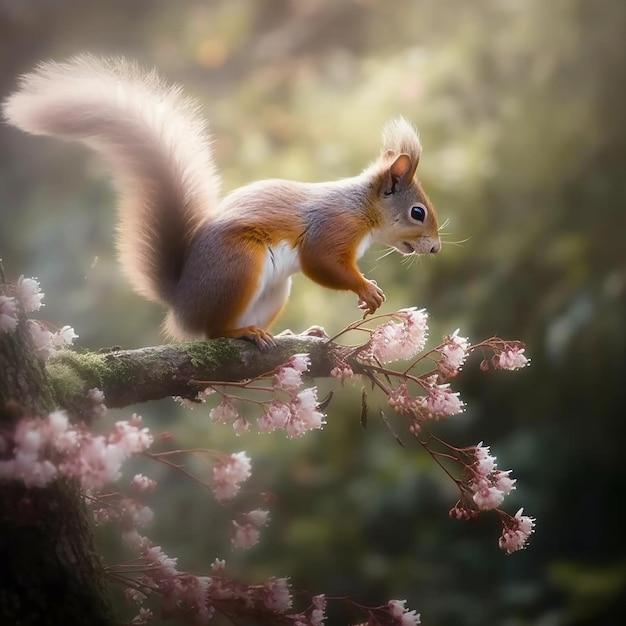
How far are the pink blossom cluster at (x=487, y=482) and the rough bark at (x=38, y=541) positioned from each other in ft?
0.98

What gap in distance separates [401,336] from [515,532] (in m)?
0.19

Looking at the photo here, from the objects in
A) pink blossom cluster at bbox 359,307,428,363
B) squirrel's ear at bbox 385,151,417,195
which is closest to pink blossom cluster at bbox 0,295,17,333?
pink blossom cluster at bbox 359,307,428,363

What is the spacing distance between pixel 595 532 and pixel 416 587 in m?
0.46

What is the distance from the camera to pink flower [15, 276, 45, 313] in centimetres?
66

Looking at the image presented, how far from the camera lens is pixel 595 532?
221 centimetres

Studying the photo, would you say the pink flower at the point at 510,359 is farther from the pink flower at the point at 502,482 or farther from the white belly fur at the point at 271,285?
the white belly fur at the point at 271,285

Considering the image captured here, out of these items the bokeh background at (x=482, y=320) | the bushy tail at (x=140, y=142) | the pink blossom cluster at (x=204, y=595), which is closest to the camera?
the pink blossom cluster at (x=204, y=595)

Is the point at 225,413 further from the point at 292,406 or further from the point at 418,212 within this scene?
the point at 418,212

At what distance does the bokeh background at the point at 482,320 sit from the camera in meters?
2.05

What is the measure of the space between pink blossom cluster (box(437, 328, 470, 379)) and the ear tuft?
43cm

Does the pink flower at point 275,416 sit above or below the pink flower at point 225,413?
below

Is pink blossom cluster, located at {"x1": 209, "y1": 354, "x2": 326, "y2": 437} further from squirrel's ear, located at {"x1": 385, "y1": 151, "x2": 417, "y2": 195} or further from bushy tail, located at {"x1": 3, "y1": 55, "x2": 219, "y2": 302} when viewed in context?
squirrel's ear, located at {"x1": 385, "y1": 151, "x2": 417, "y2": 195}

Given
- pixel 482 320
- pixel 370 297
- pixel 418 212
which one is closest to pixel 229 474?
pixel 370 297

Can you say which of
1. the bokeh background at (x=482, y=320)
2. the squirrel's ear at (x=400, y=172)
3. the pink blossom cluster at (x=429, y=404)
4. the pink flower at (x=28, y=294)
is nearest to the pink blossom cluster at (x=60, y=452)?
the pink flower at (x=28, y=294)
